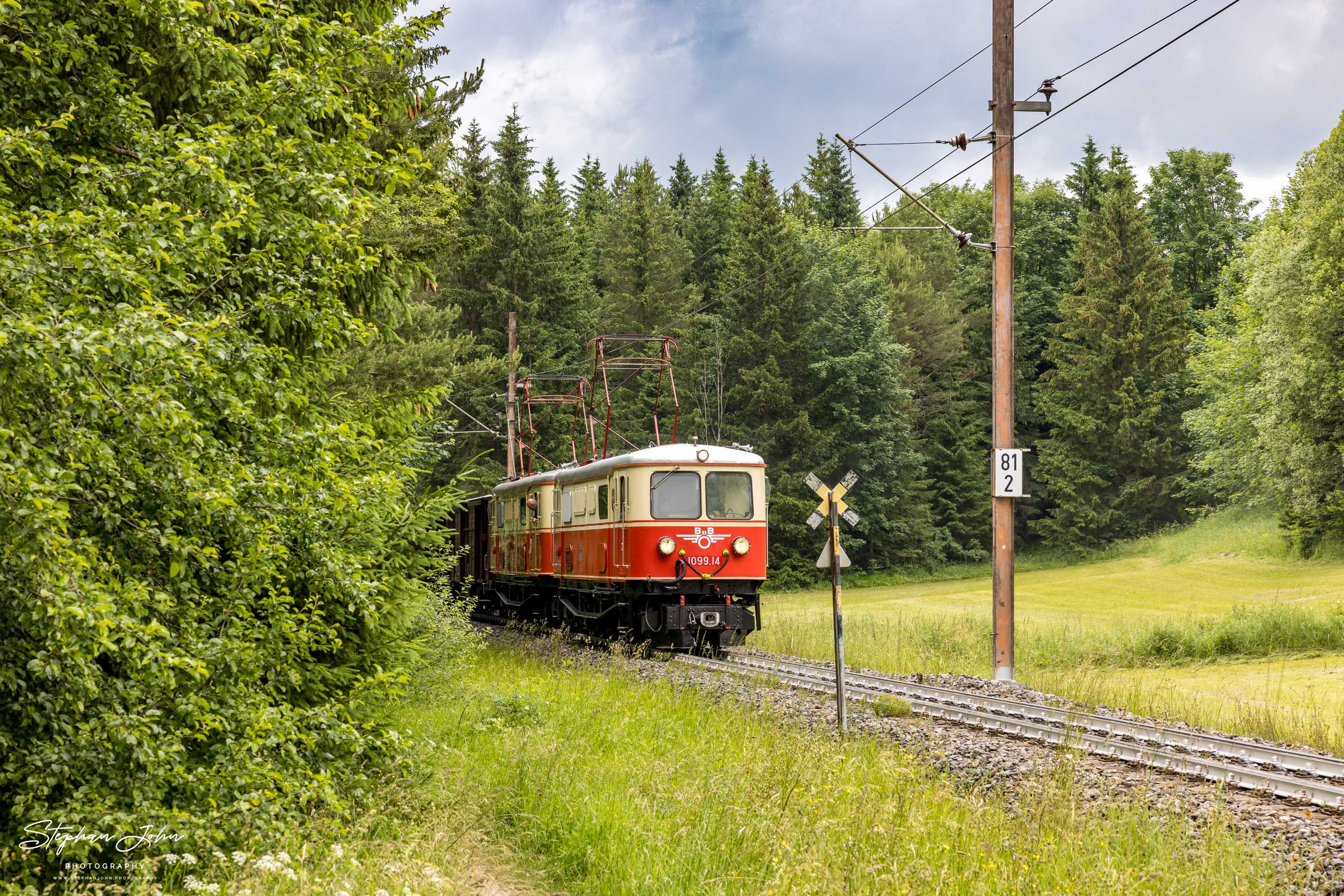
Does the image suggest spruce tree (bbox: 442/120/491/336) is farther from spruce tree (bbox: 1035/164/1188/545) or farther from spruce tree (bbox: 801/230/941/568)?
spruce tree (bbox: 1035/164/1188/545)

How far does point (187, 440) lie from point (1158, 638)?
16044mm

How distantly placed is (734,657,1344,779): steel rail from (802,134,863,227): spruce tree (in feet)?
160

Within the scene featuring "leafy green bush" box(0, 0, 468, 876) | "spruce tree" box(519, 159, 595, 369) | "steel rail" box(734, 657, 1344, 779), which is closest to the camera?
"leafy green bush" box(0, 0, 468, 876)

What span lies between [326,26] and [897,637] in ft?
52.0

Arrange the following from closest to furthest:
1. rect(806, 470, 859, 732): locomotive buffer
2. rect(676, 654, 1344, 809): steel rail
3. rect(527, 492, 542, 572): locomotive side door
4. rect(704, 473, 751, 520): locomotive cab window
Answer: rect(676, 654, 1344, 809): steel rail → rect(806, 470, 859, 732): locomotive buffer → rect(704, 473, 751, 520): locomotive cab window → rect(527, 492, 542, 572): locomotive side door

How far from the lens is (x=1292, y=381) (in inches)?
1359

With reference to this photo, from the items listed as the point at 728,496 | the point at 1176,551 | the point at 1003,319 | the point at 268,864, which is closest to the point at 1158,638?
the point at 1003,319

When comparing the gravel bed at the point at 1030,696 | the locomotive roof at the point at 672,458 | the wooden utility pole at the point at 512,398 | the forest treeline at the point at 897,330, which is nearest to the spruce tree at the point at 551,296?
the forest treeline at the point at 897,330

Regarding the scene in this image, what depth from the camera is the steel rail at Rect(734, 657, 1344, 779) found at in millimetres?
8703

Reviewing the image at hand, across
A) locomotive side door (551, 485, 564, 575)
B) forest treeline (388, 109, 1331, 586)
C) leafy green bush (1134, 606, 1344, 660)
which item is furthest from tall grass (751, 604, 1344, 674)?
forest treeline (388, 109, 1331, 586)

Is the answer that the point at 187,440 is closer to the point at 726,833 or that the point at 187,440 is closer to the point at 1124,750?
the point at 726,833

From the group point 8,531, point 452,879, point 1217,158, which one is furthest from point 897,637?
point 1217,158

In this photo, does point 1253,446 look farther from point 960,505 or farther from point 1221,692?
point 1221,692

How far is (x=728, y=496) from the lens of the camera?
57.1 feet
